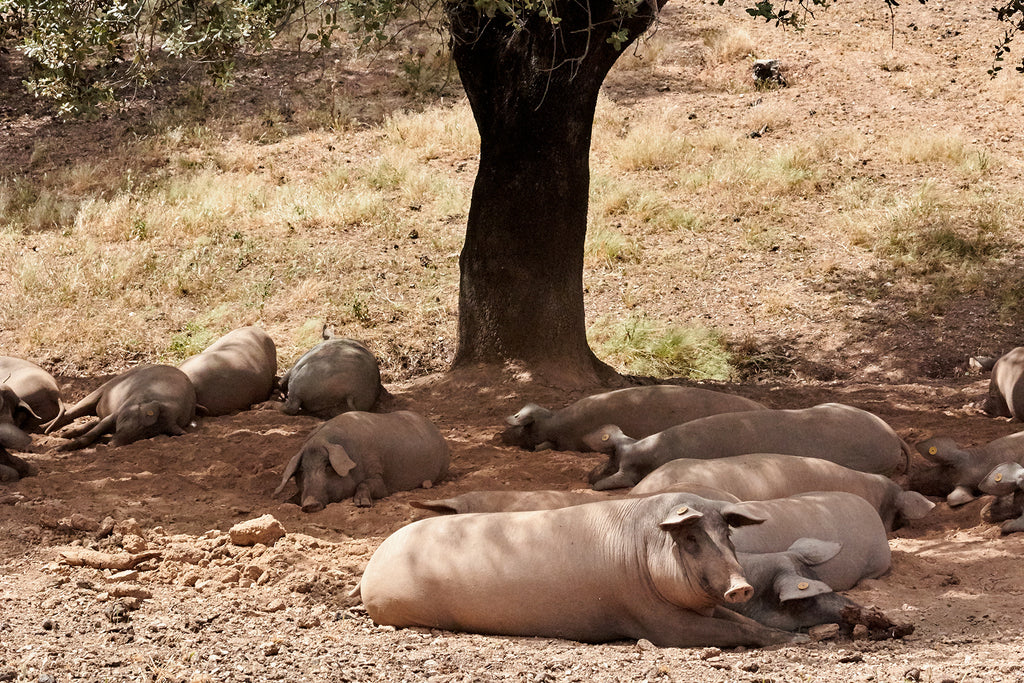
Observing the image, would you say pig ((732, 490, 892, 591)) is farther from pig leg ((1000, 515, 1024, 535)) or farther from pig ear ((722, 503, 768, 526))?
pig leg ((1000, 515, 1024, 535))

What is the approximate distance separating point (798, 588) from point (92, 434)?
18.7 feet

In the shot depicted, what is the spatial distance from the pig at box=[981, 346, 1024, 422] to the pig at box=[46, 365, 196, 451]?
6516 millimetres

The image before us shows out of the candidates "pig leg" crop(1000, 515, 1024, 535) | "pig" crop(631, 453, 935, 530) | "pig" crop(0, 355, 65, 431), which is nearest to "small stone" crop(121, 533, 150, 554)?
"pig" crop(631, 453, 935, 530)

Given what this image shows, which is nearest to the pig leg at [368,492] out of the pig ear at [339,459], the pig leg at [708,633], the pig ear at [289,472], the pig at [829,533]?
the pig ear at [339,459]

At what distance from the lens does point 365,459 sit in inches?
272

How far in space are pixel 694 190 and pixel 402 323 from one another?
5217mm

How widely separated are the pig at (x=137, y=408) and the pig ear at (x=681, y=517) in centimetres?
496

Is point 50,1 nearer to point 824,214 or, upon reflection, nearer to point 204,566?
point 204,566

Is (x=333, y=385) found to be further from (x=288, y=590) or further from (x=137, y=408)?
(x=288, y=590)

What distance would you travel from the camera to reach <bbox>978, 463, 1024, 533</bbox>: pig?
233 inches

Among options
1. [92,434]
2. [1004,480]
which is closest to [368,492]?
[92,434]

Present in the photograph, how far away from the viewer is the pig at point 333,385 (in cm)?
881

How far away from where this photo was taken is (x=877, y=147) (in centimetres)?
1556

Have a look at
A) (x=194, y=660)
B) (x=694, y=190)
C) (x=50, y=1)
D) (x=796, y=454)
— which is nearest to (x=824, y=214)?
(x=694, y=190)
